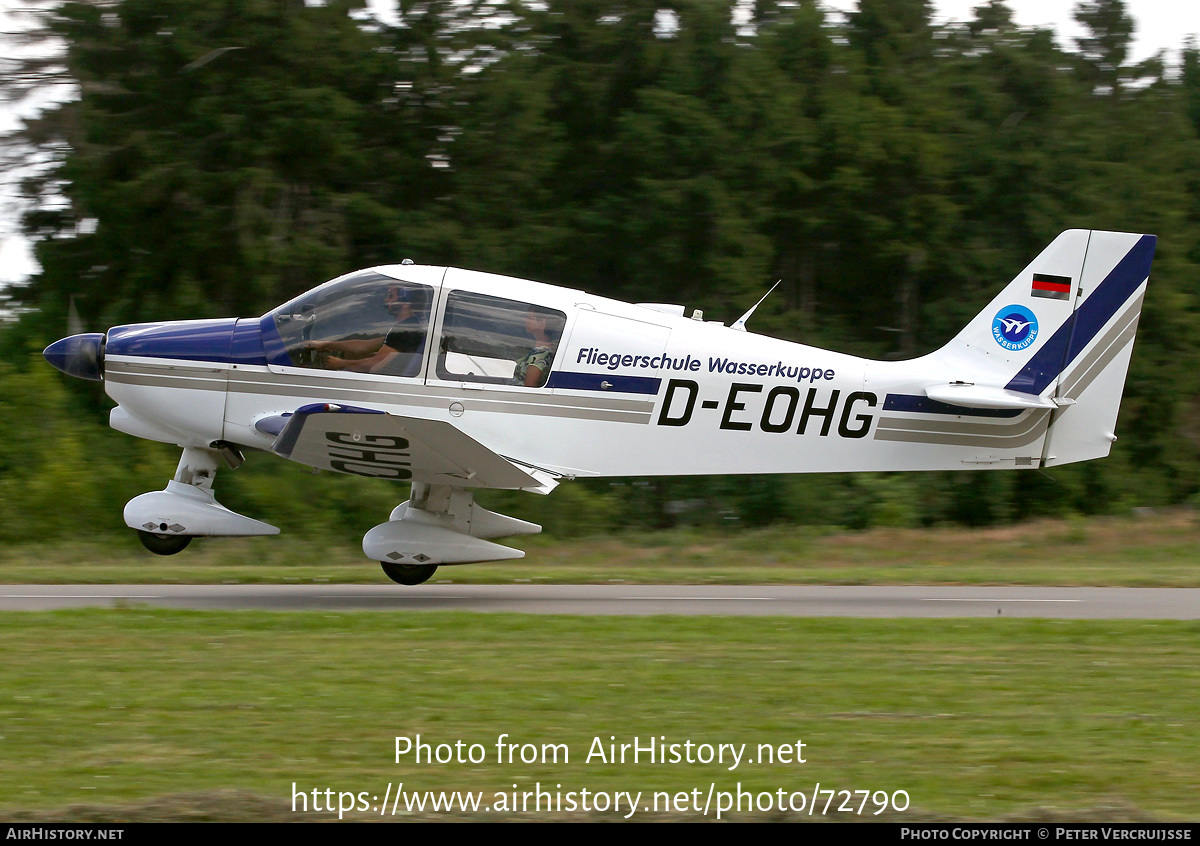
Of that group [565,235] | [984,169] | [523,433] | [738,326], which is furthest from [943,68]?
[523,433]

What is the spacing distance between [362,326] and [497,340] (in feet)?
3.52

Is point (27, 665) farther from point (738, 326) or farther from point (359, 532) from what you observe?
point (359, 532)

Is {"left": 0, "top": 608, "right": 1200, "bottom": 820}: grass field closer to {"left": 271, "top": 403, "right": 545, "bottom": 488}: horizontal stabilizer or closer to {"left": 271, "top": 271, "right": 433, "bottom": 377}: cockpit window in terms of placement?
{"left": 271, "top": 403, "right": 545, "bottom": 488}: horizontal stabilizer

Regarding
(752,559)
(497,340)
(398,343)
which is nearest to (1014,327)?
(497,340)

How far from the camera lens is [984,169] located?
1980 centimetres

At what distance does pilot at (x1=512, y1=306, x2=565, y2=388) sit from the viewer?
9.45 metres

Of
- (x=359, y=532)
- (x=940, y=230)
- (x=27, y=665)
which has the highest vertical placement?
(x=27, y=665)

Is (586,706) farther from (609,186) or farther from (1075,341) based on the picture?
(609,186)

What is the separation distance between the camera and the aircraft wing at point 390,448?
844 cm

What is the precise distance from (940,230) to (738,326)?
34.7ft

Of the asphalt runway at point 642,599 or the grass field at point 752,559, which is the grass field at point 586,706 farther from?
the grass field at point 752,559

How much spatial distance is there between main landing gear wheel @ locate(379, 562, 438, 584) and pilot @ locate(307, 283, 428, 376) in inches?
66.4

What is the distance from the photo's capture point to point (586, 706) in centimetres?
596

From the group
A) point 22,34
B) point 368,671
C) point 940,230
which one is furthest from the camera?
point 940,230
